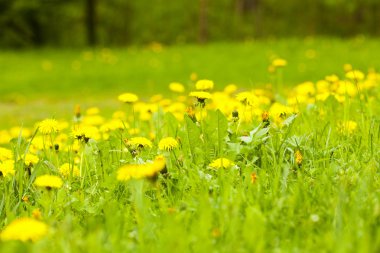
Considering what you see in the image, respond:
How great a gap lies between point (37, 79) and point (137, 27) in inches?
614

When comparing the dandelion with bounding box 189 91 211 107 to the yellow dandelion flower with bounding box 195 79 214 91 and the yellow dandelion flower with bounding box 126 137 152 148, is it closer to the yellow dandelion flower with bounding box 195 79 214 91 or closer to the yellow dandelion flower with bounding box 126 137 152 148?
the yellow dandelion flower with bounding box 195 79 214 91

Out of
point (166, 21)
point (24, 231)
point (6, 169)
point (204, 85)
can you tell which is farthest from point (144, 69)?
point (166, 21)

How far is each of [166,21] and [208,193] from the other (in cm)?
2557

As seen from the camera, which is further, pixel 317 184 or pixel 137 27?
pixel 137 27

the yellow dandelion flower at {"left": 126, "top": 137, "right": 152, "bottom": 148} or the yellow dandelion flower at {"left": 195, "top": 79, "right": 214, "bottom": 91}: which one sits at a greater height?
the yellow dandelion flower at {"left": 195, "top": 79, "right": 214, "bottom": 91}

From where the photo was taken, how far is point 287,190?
1743 millimetres

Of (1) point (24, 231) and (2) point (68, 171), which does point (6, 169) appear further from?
(1) point (24, 231)

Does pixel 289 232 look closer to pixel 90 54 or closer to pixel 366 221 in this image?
pixel 366 221

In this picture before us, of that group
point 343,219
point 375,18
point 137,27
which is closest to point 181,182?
point 343,219

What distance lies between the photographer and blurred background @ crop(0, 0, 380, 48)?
834 inches

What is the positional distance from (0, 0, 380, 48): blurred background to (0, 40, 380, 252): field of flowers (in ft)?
59.7

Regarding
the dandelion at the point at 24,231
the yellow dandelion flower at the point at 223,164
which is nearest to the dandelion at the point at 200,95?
the yellow dandelion flower at the point at 223,164

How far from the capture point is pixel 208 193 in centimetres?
166

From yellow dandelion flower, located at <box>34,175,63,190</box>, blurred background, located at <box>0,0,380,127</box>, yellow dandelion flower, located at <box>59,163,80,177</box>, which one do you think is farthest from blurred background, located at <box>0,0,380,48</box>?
yellow dandelion flower, located at <box>34,175,63,190</box>
